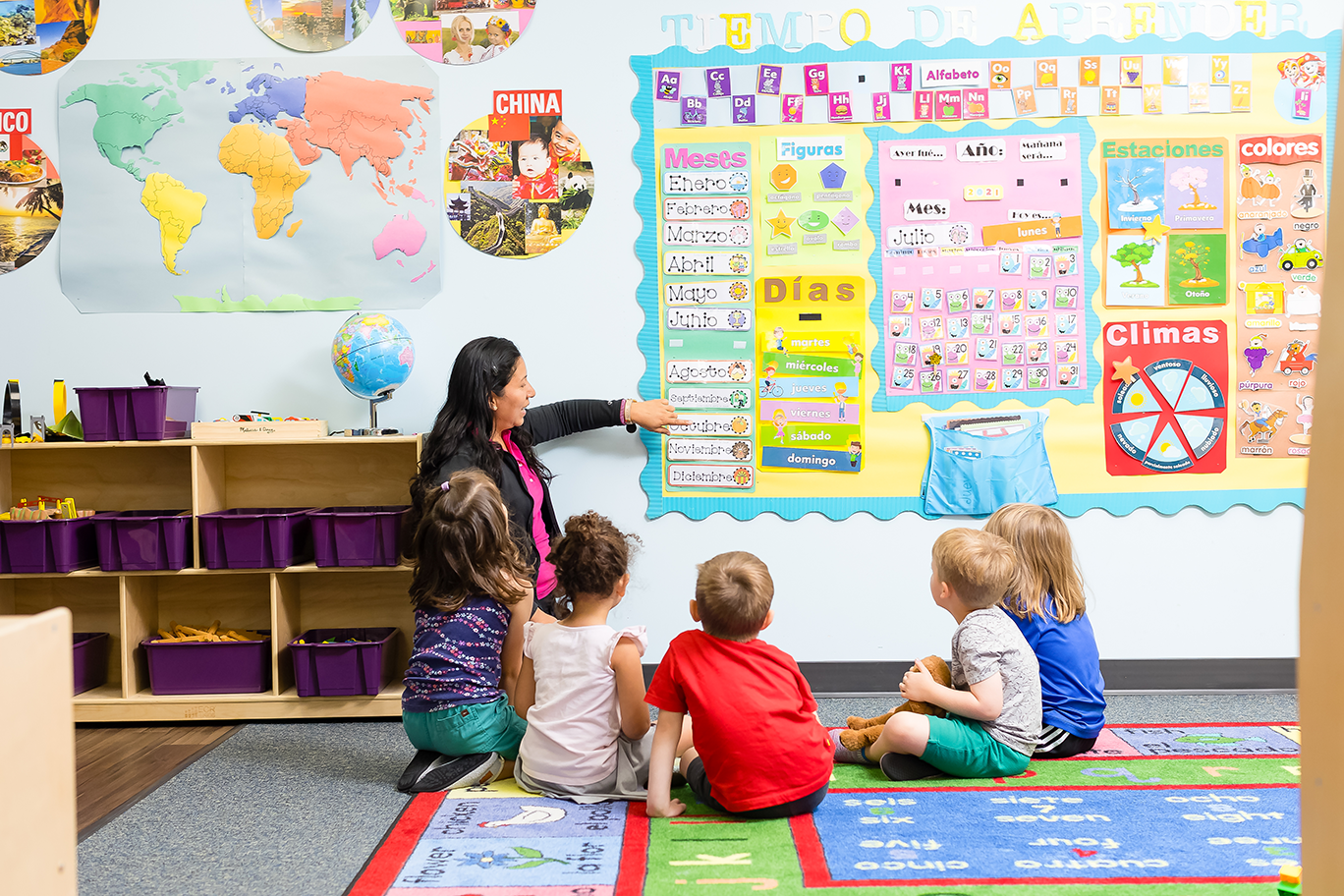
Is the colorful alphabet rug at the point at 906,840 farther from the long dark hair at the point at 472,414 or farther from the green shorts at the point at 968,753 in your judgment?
the long dark hair at the point at 472,414

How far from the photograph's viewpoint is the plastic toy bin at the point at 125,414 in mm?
2914

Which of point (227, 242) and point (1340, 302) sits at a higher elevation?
point (227, 242)

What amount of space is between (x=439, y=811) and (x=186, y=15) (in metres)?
2.75

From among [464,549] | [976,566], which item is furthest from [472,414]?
[976,566]

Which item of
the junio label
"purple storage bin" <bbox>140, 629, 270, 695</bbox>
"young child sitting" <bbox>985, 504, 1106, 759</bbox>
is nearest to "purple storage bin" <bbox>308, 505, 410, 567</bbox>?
"purple storage bin" <bbox>140, 629, 270, 695</bbox>

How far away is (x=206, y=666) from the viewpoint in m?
2.94

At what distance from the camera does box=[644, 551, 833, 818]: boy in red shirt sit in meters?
1.97

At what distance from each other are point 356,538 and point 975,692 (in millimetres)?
1851

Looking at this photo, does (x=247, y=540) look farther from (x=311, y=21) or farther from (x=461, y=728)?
(x=311, y=21)

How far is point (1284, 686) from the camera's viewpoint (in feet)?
10.4

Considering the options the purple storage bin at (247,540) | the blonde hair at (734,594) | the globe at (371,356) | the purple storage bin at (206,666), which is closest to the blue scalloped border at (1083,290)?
the blonde hair at (734,594)

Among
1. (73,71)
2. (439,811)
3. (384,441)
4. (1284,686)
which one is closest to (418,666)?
(439,811)

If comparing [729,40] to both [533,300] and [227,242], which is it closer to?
[533,300]

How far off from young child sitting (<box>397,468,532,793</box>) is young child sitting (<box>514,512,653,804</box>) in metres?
0.18
